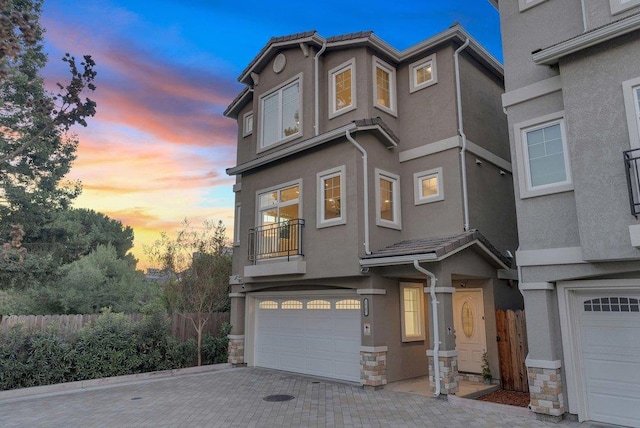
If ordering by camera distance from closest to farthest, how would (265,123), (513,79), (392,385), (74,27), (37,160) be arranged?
1. (513,79)
2. (392,385)
3. (74,27)
4. (265,123)
5. (37,160)

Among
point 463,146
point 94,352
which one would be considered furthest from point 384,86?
point 94,352

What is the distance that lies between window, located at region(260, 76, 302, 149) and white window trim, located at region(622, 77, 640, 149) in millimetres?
7870

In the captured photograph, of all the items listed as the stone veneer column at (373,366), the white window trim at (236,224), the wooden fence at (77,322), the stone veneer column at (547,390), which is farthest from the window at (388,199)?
the wooden fence at (77,322)

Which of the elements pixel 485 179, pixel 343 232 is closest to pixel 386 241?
pixel 343 232

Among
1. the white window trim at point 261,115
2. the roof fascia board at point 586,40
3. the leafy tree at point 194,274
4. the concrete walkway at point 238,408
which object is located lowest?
the concrete walkway at point 238,408

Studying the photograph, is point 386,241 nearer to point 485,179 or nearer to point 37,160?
point 485,179

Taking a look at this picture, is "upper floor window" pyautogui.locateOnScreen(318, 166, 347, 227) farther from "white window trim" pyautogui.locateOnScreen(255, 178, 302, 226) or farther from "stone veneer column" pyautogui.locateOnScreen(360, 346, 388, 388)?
"stone veneer column" pyautogui.locateOnScreen(360, 346, 388, 388)

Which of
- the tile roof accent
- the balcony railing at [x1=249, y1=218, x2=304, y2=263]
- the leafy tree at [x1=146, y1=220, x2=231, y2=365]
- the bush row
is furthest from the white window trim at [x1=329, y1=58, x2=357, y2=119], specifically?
the bush row

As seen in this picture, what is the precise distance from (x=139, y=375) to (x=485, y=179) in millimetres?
10998

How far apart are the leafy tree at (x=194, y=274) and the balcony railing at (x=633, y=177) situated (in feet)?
39.1

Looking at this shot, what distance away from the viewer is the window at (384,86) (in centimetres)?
1145

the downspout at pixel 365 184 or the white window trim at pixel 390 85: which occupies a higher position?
the white window trim at pixel 390 85

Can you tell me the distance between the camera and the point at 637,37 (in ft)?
20.6

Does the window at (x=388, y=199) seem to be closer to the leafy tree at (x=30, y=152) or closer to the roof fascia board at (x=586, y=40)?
the roof fascia board at (x=586, y=40)
